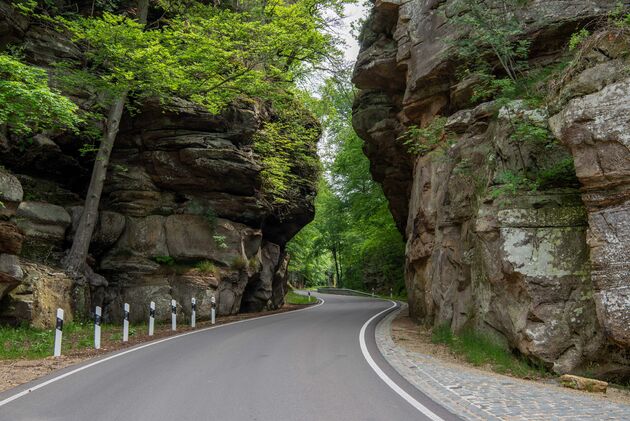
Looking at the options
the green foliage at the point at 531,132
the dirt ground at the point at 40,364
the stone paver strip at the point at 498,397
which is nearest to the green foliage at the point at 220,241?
the dirt ground at the point at 40,364

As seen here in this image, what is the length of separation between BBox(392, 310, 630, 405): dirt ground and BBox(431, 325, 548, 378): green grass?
0.16 meters

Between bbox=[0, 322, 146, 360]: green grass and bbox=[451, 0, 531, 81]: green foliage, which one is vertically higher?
bbox=[451, 0, 531, 81]: green foliage

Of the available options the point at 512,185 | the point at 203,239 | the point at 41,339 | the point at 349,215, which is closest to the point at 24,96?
the point at 41,339

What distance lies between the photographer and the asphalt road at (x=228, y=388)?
5402 mm

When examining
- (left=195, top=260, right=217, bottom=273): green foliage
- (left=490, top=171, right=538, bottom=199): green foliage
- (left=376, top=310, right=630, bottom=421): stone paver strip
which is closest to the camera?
(left=376, top=310, right=630, bottom=421): stone paver strip

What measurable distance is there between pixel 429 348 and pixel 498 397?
5.14 meters

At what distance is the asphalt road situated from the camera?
5.40 meters

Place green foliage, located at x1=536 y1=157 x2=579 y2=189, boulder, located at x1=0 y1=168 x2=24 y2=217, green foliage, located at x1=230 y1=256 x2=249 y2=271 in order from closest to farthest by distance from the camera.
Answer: green foliage, located at x1=536 y1=157 x2=579 y2=189
boulder, located at x1=0 y1=168 x2=24 y2=217
green foliage, located at x1=230 y1=256 x2=249 y2=271

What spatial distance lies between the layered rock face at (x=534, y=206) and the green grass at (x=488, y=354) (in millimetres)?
240

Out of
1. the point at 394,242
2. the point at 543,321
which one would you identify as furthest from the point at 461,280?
the point at 394,242

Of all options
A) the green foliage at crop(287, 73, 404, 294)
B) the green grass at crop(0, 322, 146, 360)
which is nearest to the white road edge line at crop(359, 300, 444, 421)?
the green grass at crop(0, 322, 146, 360)

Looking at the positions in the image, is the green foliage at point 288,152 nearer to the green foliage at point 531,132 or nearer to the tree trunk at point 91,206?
the tree trunk at point 91,206

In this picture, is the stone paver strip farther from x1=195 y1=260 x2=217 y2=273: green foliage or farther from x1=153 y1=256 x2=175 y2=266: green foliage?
x1=153 y1=256 x2=175 y2=266: green foliage

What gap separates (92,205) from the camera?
15.6 metres
